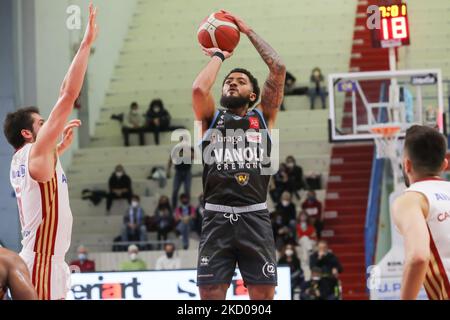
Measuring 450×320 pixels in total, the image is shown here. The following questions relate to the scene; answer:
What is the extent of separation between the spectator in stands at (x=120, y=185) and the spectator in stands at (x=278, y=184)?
3406 millimetres

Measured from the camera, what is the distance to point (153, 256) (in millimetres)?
19469

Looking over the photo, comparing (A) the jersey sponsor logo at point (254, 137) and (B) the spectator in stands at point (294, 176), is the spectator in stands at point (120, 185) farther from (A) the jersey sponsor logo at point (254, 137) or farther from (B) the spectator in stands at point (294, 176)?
(A) the jersey sponsor logo at point (254, 137)

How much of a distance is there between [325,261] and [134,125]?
8.28 metres

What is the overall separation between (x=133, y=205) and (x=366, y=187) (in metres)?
5.50

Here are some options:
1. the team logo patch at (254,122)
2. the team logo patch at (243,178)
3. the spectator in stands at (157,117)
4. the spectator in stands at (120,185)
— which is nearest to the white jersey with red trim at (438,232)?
the team logo patch at (243,178)

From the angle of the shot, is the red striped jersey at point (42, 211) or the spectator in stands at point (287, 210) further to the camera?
the spectator in stands at point (287, 210)

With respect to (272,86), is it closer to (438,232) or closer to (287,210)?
(438,232)

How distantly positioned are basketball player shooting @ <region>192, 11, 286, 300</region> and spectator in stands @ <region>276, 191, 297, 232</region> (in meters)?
12.9

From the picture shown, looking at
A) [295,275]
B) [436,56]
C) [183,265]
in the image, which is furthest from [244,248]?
[436,56]

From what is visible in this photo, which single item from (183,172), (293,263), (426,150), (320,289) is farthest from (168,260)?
(426,150)

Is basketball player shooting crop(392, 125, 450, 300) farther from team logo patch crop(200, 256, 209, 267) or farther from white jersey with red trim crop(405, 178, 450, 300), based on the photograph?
team logo patch crop(200, 256, 209, 267)

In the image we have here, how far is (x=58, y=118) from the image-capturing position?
248 inches

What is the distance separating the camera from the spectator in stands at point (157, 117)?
23672 mm
